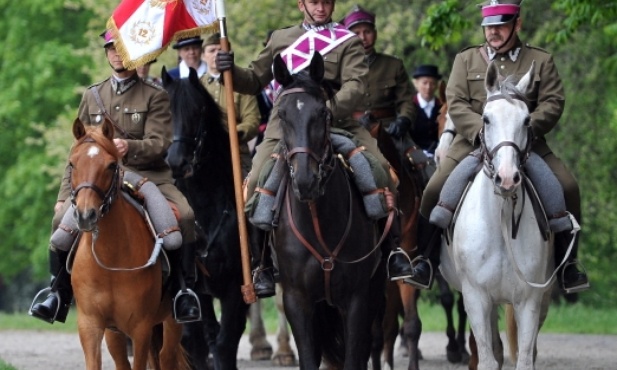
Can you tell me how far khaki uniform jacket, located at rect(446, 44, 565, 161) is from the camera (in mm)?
13922

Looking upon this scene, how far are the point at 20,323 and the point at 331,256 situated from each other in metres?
18.9

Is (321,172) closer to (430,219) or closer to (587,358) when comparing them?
(430,219)

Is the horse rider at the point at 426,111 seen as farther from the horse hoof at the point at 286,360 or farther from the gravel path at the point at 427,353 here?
the horse hoof at the point at 286,360

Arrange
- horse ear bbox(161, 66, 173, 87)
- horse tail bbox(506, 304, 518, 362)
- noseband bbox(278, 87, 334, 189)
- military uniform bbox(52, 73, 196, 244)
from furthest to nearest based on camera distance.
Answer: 1. horse ear bbox(161, 66, 173, 87)
2. horse tail bbox(506, 304, 518, 362)
3. military uniform bbox(52, 73, 196, 244)
4. noseband bbox(278, 87, 334, 189)

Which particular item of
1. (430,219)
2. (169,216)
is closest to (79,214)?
(169,216)

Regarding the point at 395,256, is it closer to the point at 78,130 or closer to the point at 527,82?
the point at 527,82

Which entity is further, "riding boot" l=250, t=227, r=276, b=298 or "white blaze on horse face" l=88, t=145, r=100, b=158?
"riding boot" l=250, t=227, r=276, b=298

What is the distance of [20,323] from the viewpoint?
30688 millimetres

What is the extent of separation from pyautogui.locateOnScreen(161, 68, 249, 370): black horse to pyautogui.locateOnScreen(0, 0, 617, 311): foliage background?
19.8 feet

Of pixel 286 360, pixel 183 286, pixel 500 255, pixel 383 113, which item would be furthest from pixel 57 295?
pixel 286 360

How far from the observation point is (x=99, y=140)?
1259 centimetres

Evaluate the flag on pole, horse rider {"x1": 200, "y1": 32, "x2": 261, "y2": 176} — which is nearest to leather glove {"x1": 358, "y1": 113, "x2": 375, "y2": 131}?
horse rider {"x1": 200, "y1": 32, "x2": 261, "y2": 176}

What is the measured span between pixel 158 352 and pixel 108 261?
214cm

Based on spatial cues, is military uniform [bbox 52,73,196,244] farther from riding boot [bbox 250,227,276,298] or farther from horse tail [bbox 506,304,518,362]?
horse tail [bbox 506,304,518,362]
